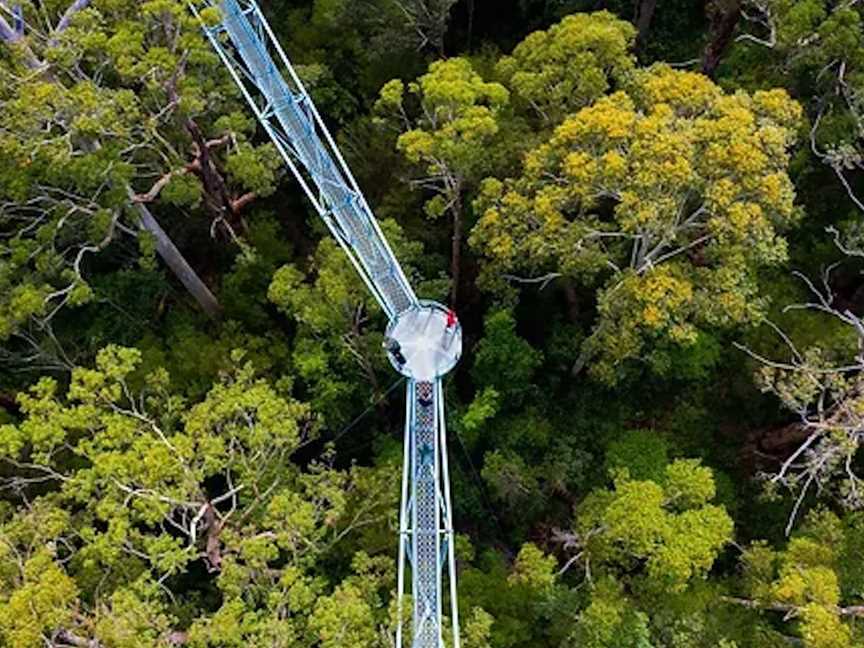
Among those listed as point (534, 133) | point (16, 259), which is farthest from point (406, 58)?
point (16, 259)

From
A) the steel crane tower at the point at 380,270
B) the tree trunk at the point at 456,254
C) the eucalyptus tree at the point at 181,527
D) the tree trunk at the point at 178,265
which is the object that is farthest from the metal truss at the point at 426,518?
the tree trunk at the point at 178,265

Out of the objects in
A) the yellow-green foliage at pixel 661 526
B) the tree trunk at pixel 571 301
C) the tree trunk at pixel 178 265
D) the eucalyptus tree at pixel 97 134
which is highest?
the eucalyptus tree at pixel 97 134

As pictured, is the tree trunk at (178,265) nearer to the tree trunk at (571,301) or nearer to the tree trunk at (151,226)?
the tree trunk at (151,226)

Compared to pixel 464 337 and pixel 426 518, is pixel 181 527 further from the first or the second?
pixel 464 337

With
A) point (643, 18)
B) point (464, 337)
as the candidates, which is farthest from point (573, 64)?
point (643, 18)

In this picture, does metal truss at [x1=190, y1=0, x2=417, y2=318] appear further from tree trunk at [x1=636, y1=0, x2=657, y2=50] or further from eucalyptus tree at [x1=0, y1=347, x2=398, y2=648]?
tree trunk at [x1=636, y1=0, x2=657, y2=50]

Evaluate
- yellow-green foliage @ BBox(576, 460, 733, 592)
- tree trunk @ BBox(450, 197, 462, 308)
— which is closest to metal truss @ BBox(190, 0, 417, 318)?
tree trunk @ BBox(450, 197, 462, 308)

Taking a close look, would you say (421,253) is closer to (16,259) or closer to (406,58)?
(406,58)
